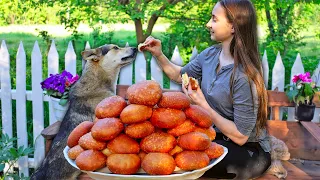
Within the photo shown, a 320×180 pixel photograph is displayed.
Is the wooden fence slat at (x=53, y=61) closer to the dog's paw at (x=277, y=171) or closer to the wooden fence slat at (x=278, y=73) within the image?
the wooden fence slat at (x=278, y=73)

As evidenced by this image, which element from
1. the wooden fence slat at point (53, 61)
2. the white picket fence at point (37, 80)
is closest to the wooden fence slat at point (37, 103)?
the white picket fence at point (37, 80)

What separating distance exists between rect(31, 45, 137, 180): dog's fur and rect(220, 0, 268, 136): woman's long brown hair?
1395 mm

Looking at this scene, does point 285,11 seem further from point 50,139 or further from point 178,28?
point 50,139

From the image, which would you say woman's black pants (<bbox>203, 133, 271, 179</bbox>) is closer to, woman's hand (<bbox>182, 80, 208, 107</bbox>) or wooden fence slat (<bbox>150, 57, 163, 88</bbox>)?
woman's hand (<bbox>182, 80, 208, 107</bbox>)

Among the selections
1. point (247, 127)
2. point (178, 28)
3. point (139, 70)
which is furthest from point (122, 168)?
point (178, 28)

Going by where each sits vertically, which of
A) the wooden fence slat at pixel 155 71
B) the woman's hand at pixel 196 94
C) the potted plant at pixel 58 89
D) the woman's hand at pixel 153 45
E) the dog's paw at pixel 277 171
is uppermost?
the woman's hand at pixel 153 45

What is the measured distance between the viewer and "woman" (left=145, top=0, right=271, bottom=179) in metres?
2.80

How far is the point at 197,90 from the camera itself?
2.45m

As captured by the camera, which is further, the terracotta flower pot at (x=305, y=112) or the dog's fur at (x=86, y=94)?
the terracotta flower pot at (x=305, y=112)

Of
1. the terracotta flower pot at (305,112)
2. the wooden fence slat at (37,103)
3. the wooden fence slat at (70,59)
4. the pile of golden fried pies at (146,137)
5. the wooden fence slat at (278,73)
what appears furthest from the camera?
the wooden fence slat at (37,103)

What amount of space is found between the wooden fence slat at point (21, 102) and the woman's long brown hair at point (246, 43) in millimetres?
2899

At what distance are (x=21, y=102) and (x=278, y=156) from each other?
2.89 meters

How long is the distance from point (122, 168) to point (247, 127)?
1.07 metres

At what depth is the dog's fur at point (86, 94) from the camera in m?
3.60
